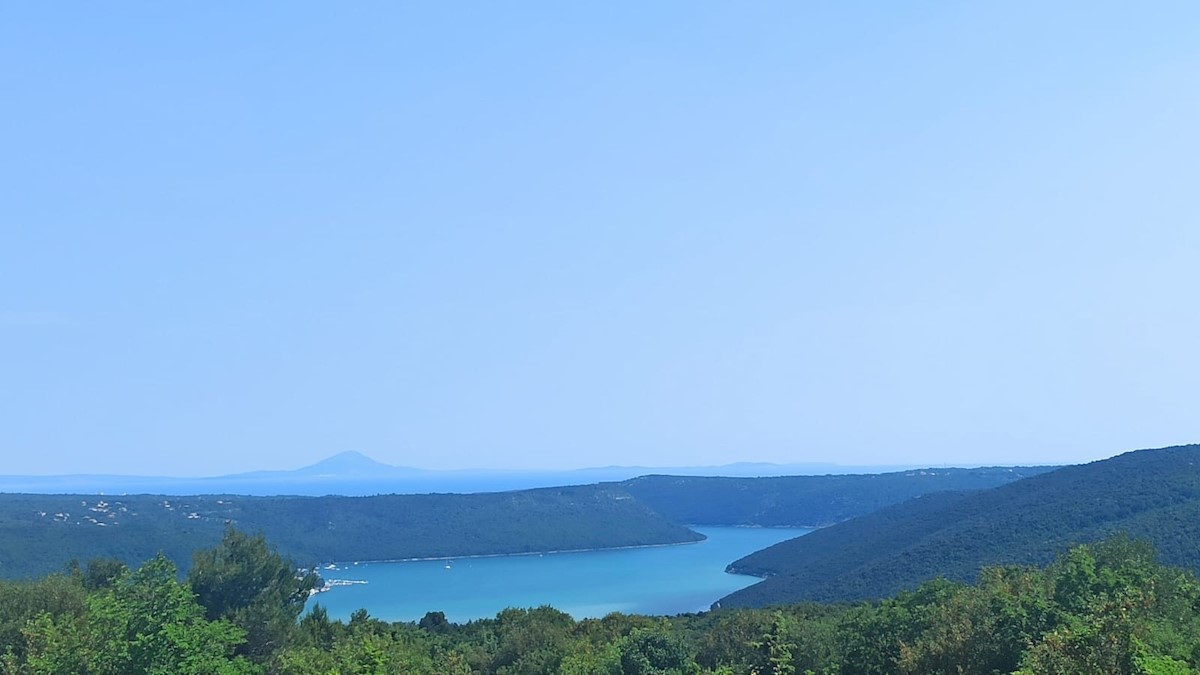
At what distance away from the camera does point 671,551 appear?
13188cm

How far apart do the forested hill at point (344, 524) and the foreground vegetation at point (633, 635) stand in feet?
225

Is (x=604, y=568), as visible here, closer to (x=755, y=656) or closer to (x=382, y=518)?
(x=382, y=518)

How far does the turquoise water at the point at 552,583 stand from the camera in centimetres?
8000

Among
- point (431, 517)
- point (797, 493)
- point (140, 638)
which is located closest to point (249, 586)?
point (140, 638)

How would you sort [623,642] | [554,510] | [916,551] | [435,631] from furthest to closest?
[554,510] → [916,551] → [435,631] → [623,642]

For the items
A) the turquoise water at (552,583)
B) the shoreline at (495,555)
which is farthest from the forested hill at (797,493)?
the shoreline at (495,555)

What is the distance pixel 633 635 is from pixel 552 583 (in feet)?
247

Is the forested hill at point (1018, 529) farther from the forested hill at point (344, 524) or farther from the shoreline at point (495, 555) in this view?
the forested hill at point (344, 524)

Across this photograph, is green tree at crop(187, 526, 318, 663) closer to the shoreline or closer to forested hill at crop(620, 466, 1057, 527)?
the shoreline

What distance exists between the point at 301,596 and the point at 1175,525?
4973 cm

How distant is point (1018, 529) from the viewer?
69.9 m

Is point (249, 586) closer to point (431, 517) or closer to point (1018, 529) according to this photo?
point (1018, 529)

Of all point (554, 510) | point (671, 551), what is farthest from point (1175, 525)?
point (554, 510)

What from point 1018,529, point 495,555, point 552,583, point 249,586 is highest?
point 249,586
